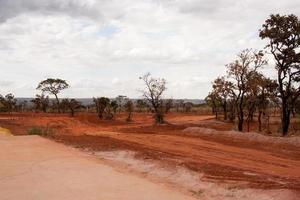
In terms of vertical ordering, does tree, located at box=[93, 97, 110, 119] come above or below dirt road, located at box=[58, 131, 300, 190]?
above

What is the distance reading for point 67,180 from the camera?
13.6 m

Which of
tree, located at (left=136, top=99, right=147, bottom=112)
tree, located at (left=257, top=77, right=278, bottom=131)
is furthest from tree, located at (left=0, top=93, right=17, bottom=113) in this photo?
tree, located at (left=257, top=77, right=278, bottom=131)

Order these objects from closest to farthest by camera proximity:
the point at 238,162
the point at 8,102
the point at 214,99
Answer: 1. the point at 238,162
2. the point at 214,99
3. the point at 8,102

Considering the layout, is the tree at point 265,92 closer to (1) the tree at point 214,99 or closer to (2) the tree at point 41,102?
(1) the tree at point 214,99

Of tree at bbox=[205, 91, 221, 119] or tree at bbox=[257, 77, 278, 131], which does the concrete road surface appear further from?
tree at bbox=[205, 91, 221, 119]

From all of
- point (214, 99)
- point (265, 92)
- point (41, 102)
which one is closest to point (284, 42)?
point (265, 92)

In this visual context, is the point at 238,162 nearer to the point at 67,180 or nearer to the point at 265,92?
the point at 67,180

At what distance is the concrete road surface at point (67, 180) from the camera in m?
11.5

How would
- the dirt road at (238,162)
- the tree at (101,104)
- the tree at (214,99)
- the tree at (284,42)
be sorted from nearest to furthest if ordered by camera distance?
the dirt road at (238,162) → the tree at (284,42) → the tree at (214,99) → the tree at (101,104)

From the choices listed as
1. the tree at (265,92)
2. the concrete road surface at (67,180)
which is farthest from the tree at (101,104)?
the concrete road surface at (67,180)

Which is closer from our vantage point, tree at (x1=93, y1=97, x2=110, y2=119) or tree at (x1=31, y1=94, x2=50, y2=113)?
tree at (x1=93, y1=97, x2=110, y2=119)

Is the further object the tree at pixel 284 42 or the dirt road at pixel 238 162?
the tree at pixel 284 42

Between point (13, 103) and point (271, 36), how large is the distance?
6088 cm

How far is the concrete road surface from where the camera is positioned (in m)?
11.5
